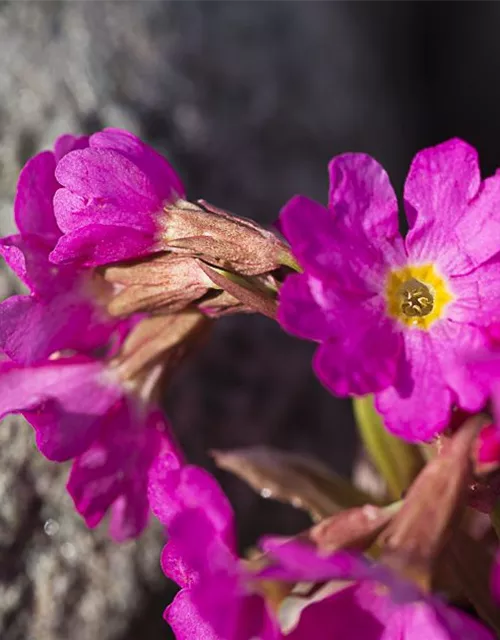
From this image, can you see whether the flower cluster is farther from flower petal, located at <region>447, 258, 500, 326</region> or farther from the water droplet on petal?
the water droplet on petal

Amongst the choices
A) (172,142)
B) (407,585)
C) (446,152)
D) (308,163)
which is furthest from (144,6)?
(407,585)

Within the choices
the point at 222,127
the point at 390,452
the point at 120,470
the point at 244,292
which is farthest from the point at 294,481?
the point at 222,127

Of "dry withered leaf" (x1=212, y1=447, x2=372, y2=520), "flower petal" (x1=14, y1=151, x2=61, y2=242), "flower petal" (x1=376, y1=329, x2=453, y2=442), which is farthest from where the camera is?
"dry withered leaf" (x1=212, y1=447, x2=372, y2=520)

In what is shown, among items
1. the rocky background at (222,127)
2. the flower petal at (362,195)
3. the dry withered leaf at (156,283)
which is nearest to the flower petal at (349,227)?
the flower petal at (362,195)

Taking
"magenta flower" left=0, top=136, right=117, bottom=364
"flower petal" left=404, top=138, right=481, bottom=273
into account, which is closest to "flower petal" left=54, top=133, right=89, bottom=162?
"magenta flower" left=0, top=136, right=117, bottom=364

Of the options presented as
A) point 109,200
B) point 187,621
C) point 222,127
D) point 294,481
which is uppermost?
point 109,200

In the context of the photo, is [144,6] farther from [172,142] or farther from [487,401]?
[487,401]

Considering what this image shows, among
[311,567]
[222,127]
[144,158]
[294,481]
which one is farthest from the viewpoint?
[222,127]

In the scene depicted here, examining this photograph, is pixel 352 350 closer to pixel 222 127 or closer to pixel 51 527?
pixel 51 527
